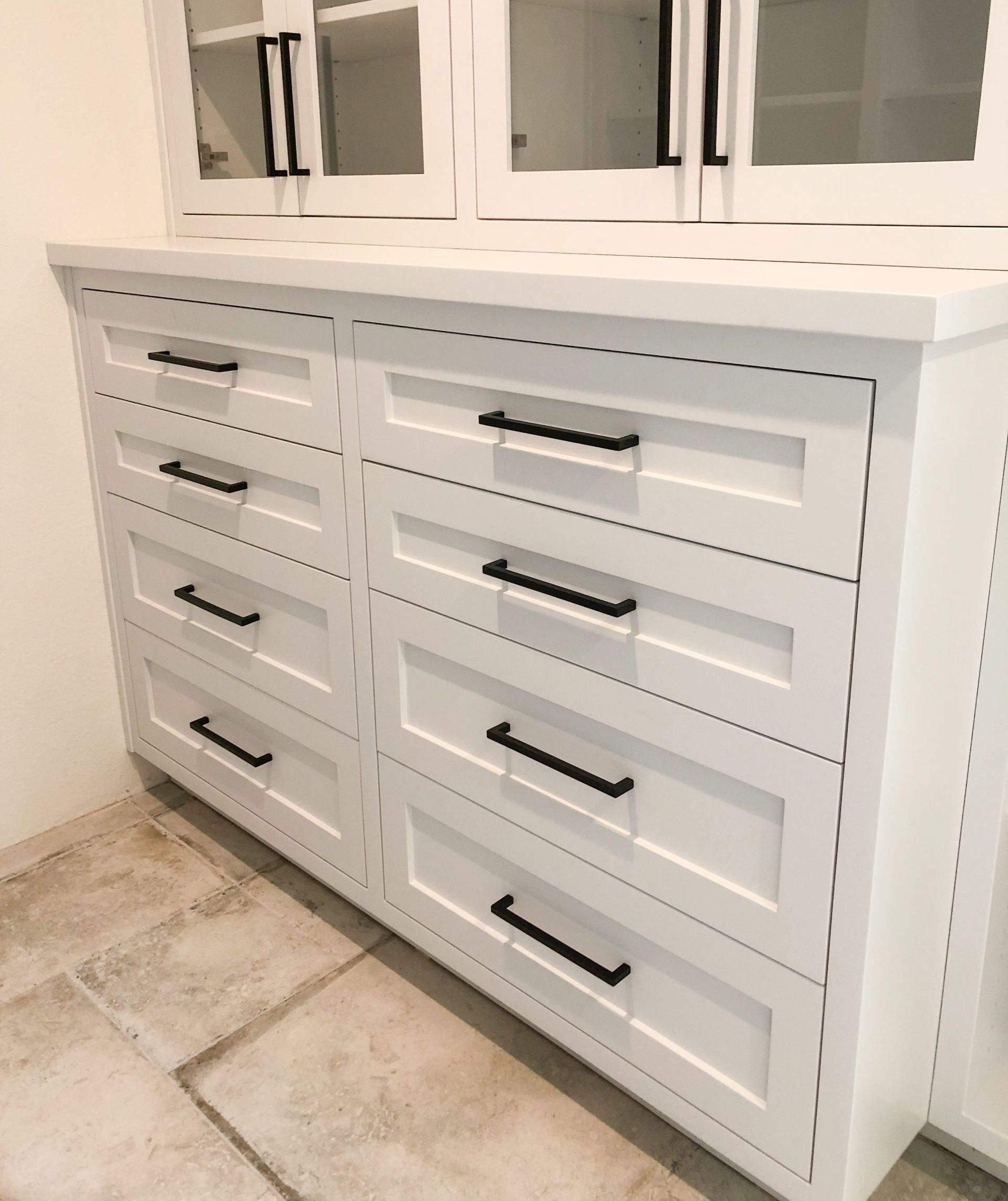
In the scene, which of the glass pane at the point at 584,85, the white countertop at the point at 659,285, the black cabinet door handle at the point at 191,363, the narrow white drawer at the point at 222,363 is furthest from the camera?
the black cabinet door handle at the point at 191,363

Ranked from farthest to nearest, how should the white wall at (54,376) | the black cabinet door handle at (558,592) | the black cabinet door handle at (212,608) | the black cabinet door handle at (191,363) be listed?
1. the white wall at (54,376)
2. the black cabinet door handle at (212,608)
3. the black cabinet door handle at (191,363)
4. the black cabinet door handle at (558,592)

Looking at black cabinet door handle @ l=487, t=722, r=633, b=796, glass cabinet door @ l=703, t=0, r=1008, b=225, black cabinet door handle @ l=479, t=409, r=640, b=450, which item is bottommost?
black cabinet door handle @ l=487, t=722, r=633, b=796

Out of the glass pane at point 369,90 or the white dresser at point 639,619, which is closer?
the white dresser at point 639,619

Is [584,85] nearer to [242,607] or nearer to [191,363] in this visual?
[191,363]

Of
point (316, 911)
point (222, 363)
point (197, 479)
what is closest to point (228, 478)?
point (197, 479)

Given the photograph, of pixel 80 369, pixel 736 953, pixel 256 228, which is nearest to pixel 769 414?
pixel 736 953

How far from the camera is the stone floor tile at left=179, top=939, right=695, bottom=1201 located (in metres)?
1.26

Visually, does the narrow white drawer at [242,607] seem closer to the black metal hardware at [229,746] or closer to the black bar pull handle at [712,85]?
the black metal hardware at [229,746]

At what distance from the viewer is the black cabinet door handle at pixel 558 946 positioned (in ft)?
3.93

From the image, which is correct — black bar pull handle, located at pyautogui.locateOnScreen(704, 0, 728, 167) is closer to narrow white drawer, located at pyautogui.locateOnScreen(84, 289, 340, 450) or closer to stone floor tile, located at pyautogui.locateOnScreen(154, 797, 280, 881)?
narrow white drawer, located at pyautogui.locateOnScreen(84, 289, 340, 450)

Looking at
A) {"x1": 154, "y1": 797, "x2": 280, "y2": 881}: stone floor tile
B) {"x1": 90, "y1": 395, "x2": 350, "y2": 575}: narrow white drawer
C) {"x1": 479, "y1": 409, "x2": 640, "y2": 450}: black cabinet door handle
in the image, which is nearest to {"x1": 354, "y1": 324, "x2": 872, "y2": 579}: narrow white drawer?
{"x1": 479, "y1": 409, "x2": 640, "y2": 450}: black cabinet door handle

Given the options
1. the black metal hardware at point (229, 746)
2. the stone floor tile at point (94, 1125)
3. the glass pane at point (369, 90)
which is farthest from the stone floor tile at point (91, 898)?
the glass pane at point (369, 90)

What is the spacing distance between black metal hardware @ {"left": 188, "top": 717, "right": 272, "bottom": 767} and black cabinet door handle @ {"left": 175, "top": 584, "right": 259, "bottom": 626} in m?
0.19

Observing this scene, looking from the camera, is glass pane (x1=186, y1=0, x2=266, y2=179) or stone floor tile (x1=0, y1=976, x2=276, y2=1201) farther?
glass pane (x1=186, y1=0, x2=266, y2=179)
